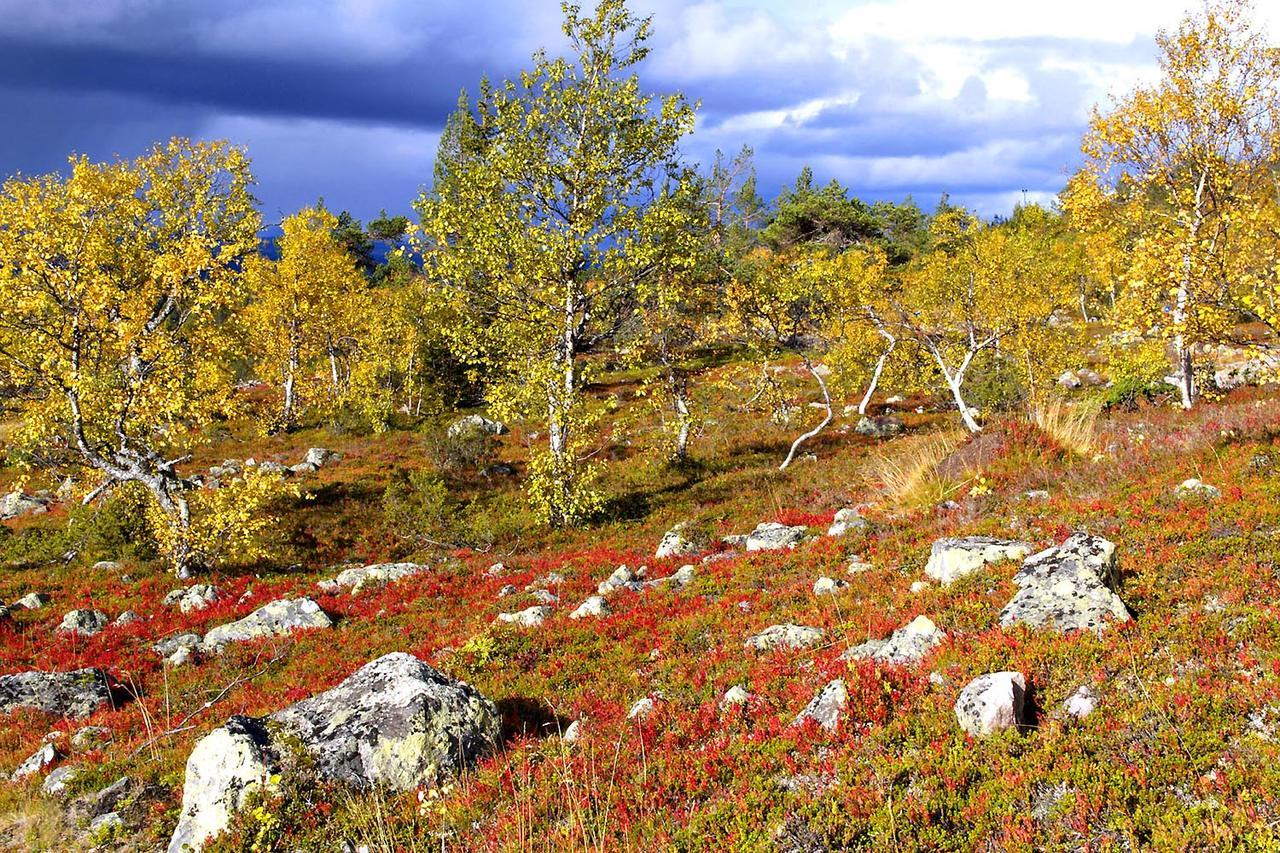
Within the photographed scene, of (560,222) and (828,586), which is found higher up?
(560,222)

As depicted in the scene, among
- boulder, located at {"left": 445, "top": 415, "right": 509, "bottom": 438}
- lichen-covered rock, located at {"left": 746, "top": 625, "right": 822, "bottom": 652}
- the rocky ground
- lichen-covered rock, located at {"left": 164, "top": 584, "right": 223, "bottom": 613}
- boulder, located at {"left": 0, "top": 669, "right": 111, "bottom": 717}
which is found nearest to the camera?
the rocky ground

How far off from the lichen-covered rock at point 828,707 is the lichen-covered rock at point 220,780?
5.22 m

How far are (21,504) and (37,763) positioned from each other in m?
24.6

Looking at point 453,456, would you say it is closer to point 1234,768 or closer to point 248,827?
point 248,827

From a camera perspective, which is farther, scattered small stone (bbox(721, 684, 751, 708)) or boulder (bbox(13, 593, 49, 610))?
boulder (bbox(13, 593, 49, 610))

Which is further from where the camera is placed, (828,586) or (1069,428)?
(1069,428)

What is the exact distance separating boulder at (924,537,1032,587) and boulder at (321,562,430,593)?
40.5ft

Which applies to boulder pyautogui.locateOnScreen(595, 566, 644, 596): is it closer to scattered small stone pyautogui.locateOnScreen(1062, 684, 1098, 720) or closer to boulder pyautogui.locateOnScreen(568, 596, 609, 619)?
boulder pyautogui.locateOnScreen(568, 596, 609, 619)

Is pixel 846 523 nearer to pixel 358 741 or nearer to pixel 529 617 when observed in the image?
pixel 529 617

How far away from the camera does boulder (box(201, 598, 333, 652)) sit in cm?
1362

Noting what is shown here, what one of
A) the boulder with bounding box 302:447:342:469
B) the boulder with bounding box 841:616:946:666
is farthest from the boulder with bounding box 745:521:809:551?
the boulder with bounding box 302:447:342:469

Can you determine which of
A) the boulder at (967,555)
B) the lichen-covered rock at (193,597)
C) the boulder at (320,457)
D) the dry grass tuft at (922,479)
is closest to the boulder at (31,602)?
the lichen-covered rock at (193,597)

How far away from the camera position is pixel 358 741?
23.0ft

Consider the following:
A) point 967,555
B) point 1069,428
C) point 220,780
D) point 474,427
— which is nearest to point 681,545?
point 967,555
